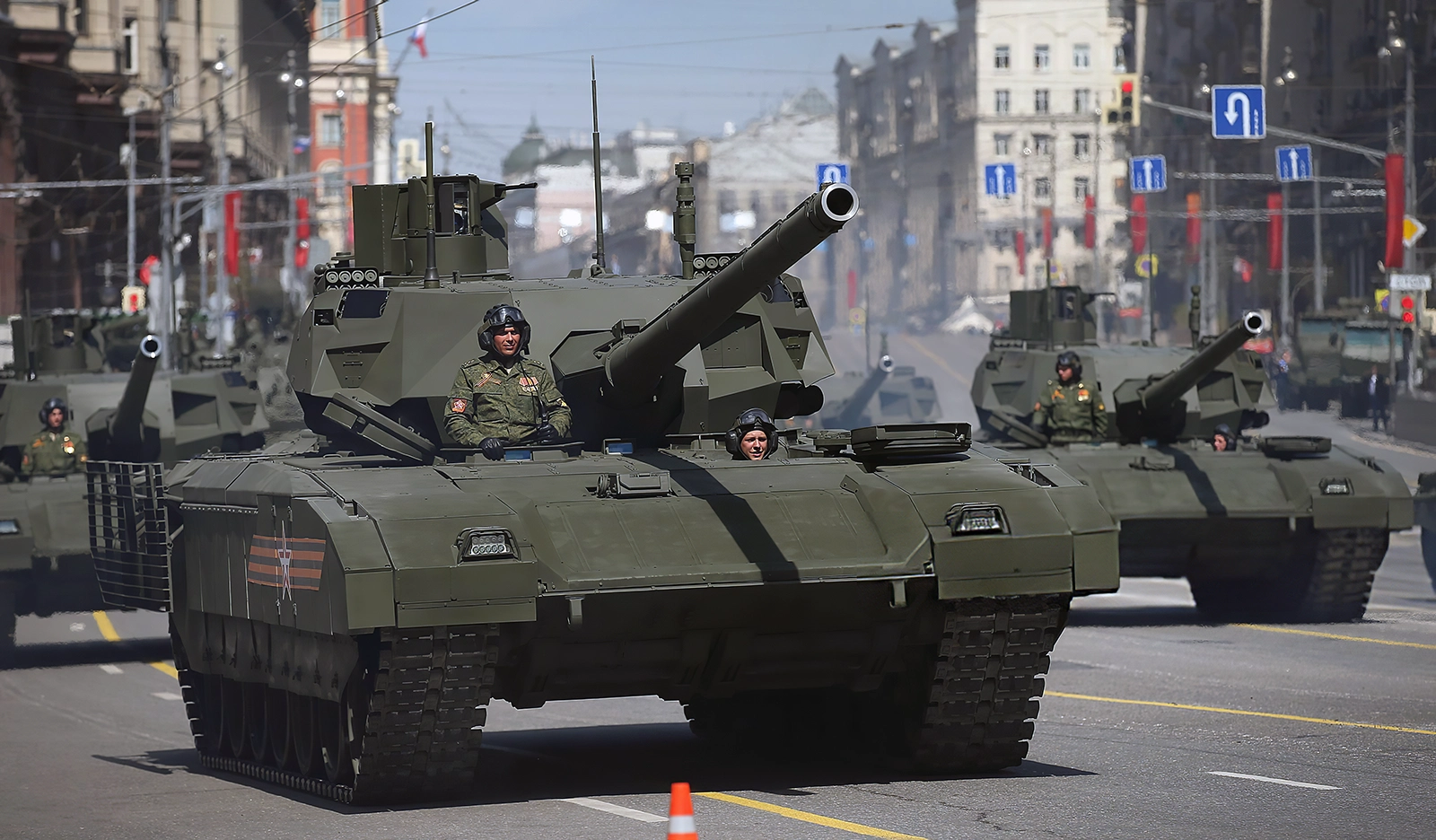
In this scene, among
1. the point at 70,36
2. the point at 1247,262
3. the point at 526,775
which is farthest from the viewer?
the point at 1247,262

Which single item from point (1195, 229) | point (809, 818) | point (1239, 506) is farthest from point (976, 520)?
point (1195, 229)

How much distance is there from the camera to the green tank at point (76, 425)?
22359 mm

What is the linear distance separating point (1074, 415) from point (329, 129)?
4716 inches

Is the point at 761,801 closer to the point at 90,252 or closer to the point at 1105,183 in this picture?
the point at 90,252

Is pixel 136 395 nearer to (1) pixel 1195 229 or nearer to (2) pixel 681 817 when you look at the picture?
(2) pixel 681 817

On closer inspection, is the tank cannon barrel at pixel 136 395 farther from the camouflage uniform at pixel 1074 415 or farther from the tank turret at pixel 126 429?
the camouflage uniform at pixel 1074 415

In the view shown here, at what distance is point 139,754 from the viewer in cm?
1576

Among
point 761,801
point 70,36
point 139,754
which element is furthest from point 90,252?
point 761,801

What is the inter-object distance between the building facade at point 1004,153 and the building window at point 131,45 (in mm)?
59049

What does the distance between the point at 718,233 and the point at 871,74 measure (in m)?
22.0

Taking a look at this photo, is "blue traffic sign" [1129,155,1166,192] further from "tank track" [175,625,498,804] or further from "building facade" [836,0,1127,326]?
"building facade" [836,0,1127,326]

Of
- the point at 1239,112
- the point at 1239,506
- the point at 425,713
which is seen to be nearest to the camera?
the point at 425,713

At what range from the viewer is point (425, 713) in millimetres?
11578

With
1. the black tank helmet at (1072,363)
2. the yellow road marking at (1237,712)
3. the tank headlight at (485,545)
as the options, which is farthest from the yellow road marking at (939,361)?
the tank headlight at (485,545)
